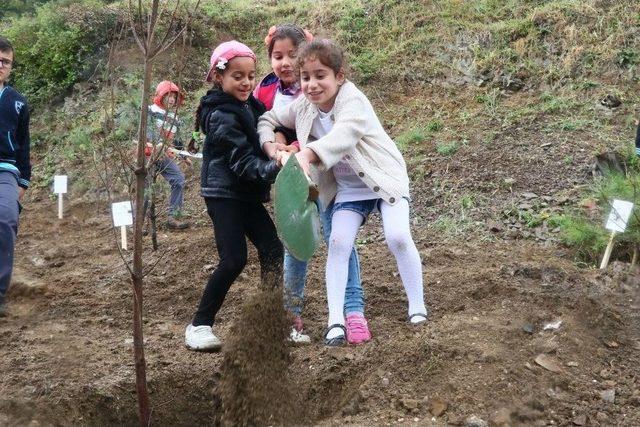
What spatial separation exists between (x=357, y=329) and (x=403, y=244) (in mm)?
492

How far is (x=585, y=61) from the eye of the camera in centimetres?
712

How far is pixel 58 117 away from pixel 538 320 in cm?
845

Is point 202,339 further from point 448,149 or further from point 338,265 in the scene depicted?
point 448,149

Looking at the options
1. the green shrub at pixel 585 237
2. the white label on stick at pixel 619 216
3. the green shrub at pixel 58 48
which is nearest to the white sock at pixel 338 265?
the white label on stick at pixel 619 216

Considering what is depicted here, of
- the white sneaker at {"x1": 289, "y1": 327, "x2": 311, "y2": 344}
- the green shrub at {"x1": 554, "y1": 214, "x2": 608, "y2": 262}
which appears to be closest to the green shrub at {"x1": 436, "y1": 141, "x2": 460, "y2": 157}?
the green shrub at {"x1": 554, "y1": 214, "x2": 608, "y2": 262}

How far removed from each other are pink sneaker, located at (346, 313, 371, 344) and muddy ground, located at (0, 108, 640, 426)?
0.07m

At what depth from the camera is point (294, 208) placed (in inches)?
118

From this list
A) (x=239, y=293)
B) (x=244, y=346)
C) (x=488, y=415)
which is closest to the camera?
(x=488, y=415)

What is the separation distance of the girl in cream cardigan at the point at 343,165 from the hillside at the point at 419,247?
30cm

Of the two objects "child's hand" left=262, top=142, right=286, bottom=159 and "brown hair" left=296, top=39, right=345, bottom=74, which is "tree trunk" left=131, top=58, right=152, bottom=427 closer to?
"child's hand" left=262, top=142, right=286, bottom=159

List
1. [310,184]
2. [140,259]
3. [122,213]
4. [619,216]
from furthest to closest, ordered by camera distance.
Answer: [122,213] → [619,216] → [310,184] → [140,259]

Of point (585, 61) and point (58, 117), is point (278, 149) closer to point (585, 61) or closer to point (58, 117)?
point (585, 61)

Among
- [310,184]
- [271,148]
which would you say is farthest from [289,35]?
[310,184]

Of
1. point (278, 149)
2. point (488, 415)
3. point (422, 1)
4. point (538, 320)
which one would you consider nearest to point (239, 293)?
point (278, 149)
